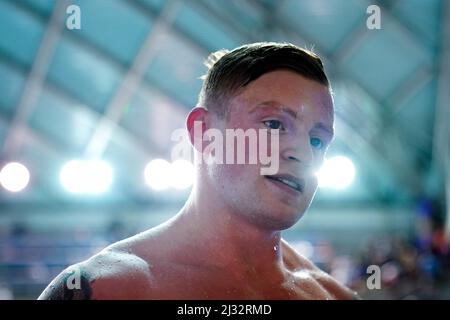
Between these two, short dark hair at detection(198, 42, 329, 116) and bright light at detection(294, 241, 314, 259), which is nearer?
short dark hair at detection(198, 42, 329, 116)

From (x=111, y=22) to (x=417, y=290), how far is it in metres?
4.48

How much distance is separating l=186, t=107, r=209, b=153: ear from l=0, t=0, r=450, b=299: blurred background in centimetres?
347

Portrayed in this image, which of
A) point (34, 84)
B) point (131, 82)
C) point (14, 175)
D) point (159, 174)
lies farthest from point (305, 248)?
point (34, 84)

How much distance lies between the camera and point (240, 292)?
42.6 inches

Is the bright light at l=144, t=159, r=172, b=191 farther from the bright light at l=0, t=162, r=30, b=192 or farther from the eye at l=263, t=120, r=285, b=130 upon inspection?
the eye at l=263, t=120, r=285, b=130

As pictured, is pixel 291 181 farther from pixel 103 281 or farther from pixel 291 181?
pixel 103 281

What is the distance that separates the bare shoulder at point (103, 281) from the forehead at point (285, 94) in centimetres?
33

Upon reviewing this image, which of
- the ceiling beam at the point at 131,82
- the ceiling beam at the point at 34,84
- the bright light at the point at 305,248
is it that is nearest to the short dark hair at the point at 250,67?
the ceiling beam at the point at 131,82

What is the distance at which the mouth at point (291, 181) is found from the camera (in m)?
1.04

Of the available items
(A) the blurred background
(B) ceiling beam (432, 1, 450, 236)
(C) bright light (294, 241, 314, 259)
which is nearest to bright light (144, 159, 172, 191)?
(A) the blurred background

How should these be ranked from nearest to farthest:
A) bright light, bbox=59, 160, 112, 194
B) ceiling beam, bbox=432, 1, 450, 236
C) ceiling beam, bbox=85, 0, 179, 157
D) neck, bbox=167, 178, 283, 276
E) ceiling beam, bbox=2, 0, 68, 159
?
1. neck, bbox=167, 178, 283, 276
2. ceiling beam, bbox=432, 1, 450, 236
3. ceiling beam, bbox=85, 0, 179, 157
4. ceiling beam, bbox=2, 0, 68, 159
5. bright light, bbox=59, 160, 112, 194

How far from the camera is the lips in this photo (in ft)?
3.42

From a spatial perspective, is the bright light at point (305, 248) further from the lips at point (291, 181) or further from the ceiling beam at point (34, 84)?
the lips at point (291, 181)

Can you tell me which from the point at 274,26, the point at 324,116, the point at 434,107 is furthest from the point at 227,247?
the point at 434,107
